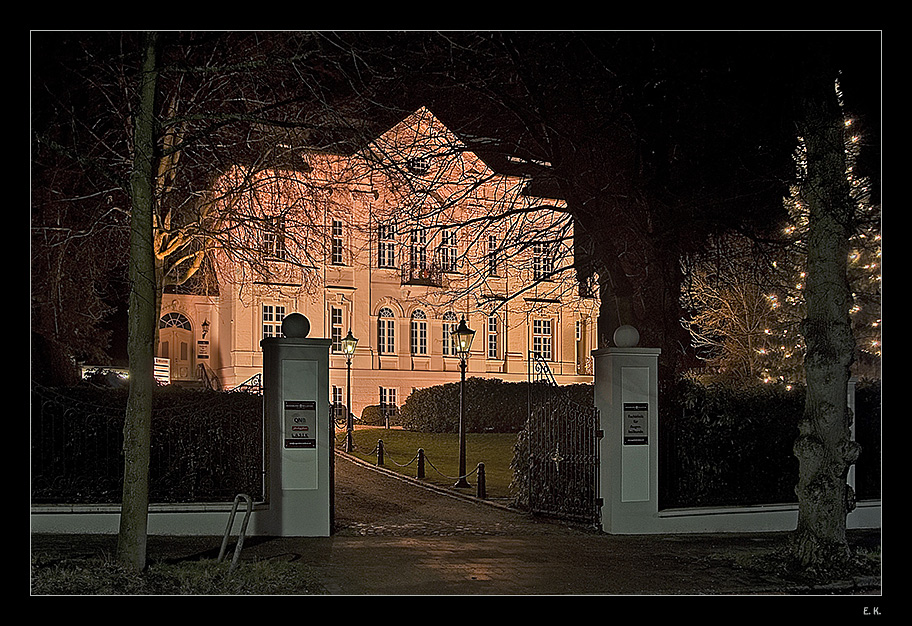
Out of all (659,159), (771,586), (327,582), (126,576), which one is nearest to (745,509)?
(771,586)

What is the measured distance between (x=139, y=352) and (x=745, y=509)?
9067mm

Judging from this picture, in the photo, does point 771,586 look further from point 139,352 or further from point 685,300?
point 685,300

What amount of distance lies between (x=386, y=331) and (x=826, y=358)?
3751cm

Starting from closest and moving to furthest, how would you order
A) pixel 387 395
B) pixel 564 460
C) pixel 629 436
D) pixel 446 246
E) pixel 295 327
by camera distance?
pixel 295 327 < pixel 629 436 < pixel 564 460 < pixel 446 246 < pixel 387 395

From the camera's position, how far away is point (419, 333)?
161 ft

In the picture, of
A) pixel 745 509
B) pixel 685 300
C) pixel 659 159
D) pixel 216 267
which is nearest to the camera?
pixel 745 509

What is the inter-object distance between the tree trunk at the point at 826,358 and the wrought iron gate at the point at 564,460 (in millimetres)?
3476

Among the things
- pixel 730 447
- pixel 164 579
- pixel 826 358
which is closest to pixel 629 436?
pixel 730 447

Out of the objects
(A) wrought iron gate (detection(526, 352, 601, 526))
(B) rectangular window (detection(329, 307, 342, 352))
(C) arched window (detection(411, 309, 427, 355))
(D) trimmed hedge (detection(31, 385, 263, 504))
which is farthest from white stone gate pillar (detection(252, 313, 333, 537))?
(C) arched window (detection(411, 309, 427, 355))

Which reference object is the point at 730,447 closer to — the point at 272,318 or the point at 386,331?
the point at 272,318

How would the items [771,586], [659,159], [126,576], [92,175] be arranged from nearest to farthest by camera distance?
[126,576] → [771,586] → [659,159] → [92,175]

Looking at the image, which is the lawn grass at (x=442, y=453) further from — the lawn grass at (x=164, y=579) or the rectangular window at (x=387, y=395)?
the lawn grass at (x=164, y=579)

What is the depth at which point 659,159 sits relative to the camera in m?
17.1

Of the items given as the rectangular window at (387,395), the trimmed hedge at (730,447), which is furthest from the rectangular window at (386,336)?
the trimmed hedge at (730,447)
